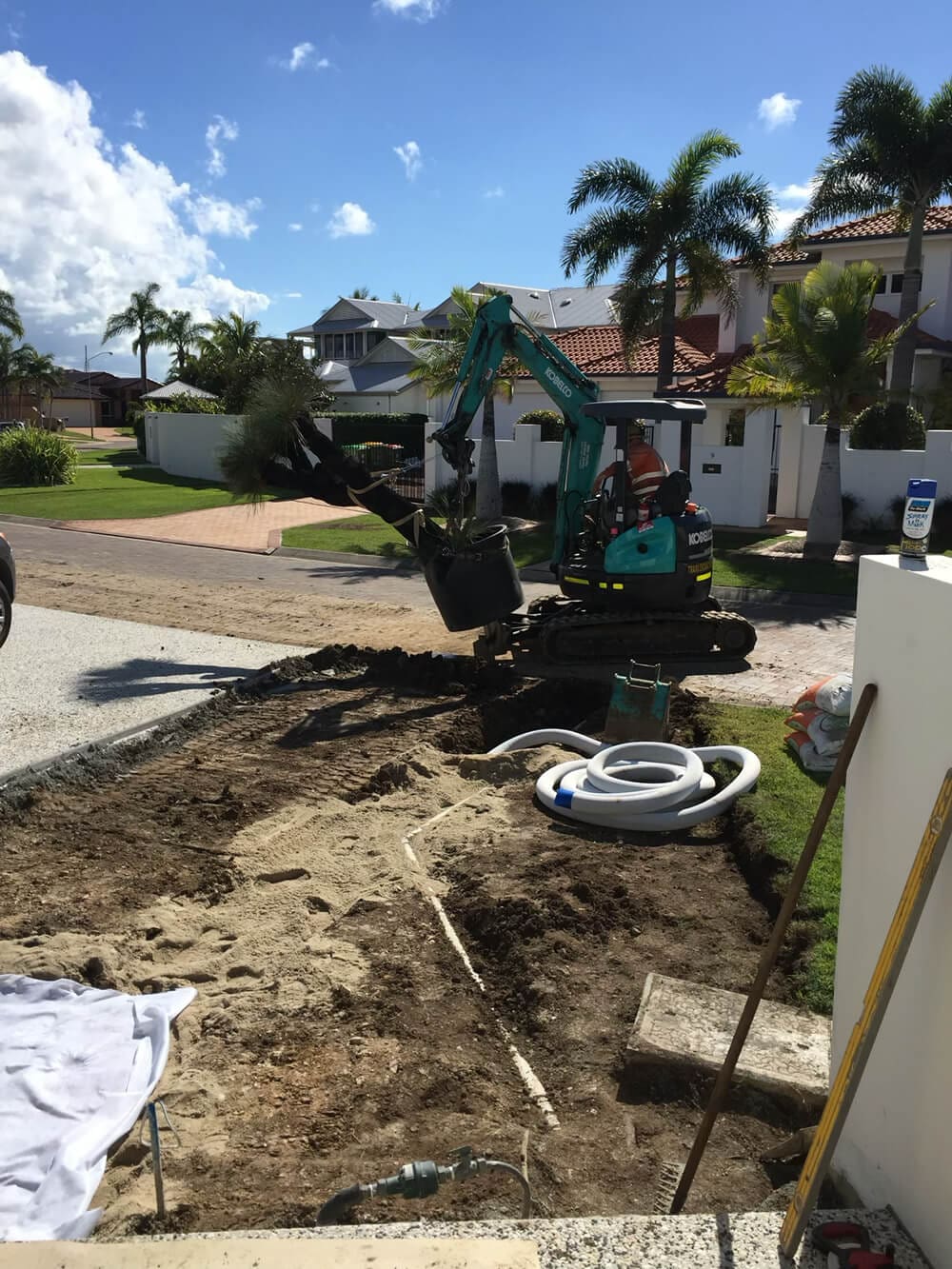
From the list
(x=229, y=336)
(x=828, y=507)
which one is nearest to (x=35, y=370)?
(x=229, y=336)

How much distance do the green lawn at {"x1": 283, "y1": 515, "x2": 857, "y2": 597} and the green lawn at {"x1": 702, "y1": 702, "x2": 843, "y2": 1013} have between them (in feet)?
24.1

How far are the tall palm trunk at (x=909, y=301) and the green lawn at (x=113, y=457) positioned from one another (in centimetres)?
2984

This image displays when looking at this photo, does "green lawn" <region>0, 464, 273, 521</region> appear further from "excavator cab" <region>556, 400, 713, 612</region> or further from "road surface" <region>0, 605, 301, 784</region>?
"excavator cab" <region>556, 400, 713, 612</region>

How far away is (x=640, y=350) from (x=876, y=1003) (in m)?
27.1

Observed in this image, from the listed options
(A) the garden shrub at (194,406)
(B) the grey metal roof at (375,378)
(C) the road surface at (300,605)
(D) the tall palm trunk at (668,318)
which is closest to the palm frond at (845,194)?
(D) the tall palm trunk at (668,318)

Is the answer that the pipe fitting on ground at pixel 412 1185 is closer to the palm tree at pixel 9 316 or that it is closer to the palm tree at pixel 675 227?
the palm tree at pixel 675 227

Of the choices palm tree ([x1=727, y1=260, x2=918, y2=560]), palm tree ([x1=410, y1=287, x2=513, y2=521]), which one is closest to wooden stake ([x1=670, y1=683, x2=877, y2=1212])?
palm tree ([x1=727, y1=260, x2=918, y2=560])

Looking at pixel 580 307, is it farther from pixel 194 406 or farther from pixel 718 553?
pixel 718 553

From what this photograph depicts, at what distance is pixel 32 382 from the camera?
75.7 metres

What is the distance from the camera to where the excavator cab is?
10664 mm

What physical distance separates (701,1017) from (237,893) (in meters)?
2.73

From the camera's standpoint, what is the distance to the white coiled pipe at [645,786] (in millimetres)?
6918

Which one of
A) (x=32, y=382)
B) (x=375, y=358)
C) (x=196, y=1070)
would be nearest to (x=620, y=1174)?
(x=196, y=1070)

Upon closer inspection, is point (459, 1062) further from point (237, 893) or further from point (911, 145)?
point (911, 145)
